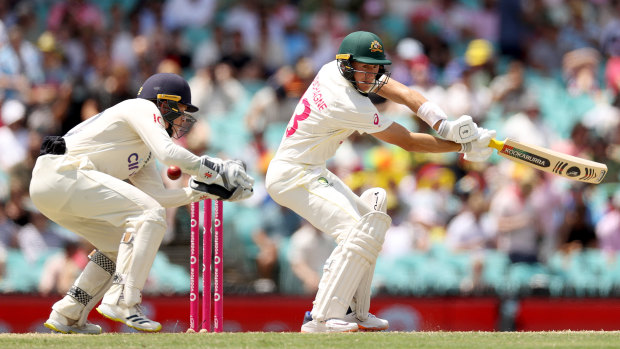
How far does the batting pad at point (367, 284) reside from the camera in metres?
6.57

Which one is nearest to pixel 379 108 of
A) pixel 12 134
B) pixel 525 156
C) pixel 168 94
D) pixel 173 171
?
pixel 12 134

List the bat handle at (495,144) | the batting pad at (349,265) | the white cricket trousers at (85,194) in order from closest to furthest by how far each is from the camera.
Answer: the white cricket trousers at (85,194), the batting pad at (349,265), the bat handle at (495,144)

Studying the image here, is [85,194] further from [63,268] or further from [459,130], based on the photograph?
[63,268]

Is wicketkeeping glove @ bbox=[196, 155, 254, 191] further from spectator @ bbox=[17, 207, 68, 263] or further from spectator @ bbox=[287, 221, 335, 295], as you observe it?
spectator @ bbox=[17, 207, 68, 263]

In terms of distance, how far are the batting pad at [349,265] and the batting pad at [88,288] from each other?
1.27 metres

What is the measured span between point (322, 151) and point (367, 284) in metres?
0.85

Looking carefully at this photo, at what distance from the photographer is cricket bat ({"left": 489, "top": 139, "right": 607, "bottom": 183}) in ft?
22.5

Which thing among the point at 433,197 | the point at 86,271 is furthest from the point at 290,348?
the point at 433,197

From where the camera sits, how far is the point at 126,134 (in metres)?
6.29

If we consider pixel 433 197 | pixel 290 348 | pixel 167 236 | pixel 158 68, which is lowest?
pixel 290 348

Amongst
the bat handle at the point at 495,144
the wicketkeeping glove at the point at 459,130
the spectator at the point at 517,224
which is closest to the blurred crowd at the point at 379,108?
the spectator at the point at 517,224

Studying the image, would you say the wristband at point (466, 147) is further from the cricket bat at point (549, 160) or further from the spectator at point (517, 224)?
the spectator at point (517, 224)

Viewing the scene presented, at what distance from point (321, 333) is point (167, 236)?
3543 mm

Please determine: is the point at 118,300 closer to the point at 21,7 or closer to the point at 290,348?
the point at 290,348
